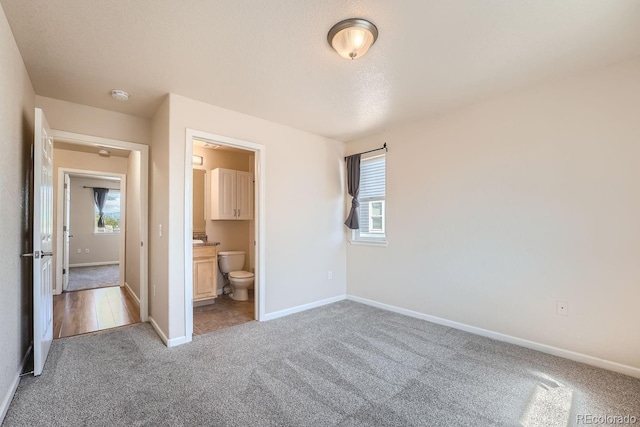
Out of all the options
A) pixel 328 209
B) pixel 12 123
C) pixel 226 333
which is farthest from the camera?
pixel 328 209

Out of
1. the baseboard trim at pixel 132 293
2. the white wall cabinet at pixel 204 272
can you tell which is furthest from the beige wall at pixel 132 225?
the white wall cabinet at pixel 204 272

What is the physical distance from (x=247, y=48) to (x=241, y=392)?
2422mm

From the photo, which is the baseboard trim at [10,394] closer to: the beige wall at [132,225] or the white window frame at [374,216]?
Answer: the beige wall at [132,225]

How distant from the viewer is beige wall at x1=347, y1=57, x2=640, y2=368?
7.48ft

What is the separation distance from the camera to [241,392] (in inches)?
78.8

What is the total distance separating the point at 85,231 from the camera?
309 inches

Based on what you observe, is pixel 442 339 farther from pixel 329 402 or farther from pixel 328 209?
pixel 328 209

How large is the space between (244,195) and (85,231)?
19.4ft

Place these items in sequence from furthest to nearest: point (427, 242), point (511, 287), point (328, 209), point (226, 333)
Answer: point (328, 209) < point (427, 242) < point (226, 333) < point (511, 287)

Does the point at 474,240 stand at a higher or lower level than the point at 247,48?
lower

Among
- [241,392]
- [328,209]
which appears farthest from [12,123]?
[328,209]

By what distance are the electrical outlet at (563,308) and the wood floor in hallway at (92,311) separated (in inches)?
171

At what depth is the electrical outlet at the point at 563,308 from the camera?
251cm

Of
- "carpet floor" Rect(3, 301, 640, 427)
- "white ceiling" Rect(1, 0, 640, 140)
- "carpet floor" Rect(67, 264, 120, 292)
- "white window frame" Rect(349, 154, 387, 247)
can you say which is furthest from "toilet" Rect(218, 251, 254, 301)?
"carpet floor" Rect(67, 264, 120, 292)
